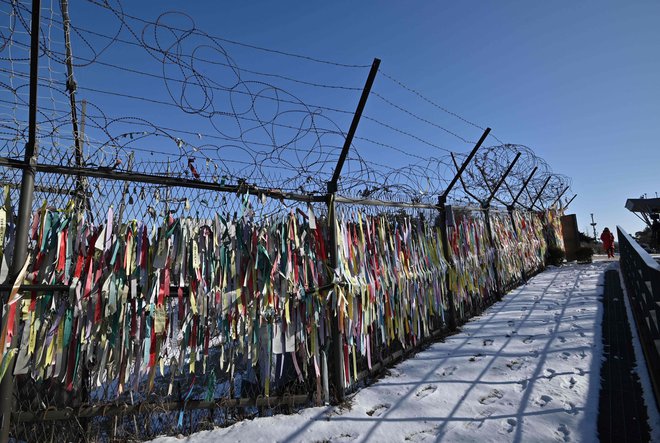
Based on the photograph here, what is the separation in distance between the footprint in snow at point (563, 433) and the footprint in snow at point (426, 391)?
3.02 feet

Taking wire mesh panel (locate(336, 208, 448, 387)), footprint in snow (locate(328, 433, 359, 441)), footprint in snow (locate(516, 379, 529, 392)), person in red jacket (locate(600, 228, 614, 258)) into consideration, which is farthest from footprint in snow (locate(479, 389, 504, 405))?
person in red jacket (locate(600, 228, 614, 258))

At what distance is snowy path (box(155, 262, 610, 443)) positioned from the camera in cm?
223

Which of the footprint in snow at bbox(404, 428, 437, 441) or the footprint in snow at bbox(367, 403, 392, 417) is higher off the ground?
the footprint in snow at bbox(367, 403, 392, 417)

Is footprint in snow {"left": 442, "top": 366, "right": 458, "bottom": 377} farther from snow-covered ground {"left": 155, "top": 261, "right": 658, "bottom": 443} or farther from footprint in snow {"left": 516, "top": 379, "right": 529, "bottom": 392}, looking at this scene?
footprint in snow {"left": 516, "top": 379, "right": 529, "bottom": 392}

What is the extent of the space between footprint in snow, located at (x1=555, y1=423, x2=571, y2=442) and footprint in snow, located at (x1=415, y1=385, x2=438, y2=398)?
3.02 ft

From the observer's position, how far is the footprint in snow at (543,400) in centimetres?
249

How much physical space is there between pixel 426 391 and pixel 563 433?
100 cm

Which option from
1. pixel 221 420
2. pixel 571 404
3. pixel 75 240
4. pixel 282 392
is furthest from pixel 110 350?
pixel 571 404

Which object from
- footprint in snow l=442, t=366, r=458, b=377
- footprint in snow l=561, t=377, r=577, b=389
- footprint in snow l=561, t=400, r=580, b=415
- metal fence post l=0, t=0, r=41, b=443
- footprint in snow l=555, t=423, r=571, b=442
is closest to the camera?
metal fence post l=0, t=0, r=41, b=443

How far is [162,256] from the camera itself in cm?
222

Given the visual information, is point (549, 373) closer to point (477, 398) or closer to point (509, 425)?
point (477, 398)

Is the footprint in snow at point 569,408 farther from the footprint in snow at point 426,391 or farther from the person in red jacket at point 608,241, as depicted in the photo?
the person in red jacket at point 608,241

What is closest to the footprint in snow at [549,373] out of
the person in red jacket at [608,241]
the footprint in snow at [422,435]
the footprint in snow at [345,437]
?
the footprint in snow at [422,435]

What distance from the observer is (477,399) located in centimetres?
265
